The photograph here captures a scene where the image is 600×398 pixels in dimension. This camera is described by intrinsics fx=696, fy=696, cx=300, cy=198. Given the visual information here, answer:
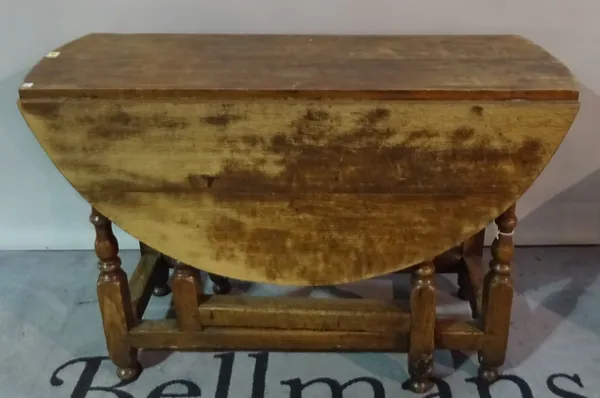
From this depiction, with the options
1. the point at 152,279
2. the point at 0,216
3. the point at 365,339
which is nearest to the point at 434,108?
the point at 365,339

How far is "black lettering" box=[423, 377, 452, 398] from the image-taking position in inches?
58.1

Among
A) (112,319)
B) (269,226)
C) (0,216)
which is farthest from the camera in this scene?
(0,216)

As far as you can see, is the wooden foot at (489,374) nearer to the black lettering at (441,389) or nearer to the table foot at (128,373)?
the black lettering at (441,389)

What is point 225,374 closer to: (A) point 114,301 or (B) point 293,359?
(B) point 293,359

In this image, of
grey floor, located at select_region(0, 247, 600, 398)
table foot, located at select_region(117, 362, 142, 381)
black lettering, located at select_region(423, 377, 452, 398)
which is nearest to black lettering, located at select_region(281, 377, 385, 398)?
grey floor, located at select_region(0, 247, 600, 398)

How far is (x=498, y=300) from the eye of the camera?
1422mm

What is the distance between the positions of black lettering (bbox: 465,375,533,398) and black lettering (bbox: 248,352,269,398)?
0.44m

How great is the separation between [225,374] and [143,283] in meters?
0.30

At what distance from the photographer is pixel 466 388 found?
149 cm

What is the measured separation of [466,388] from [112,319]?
0.77 m

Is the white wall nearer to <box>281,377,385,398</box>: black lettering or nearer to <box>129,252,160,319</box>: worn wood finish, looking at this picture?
<box>129,252,160,319</box>: worn wood finish

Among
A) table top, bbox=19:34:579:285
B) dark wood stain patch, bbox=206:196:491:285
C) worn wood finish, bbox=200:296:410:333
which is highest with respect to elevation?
table top, bbox=19:34:579:285

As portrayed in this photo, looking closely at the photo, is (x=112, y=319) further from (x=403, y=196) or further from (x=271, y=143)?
(x=403, y=196)

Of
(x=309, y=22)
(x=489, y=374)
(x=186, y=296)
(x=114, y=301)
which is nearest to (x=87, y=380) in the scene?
(x=114, y=301)
